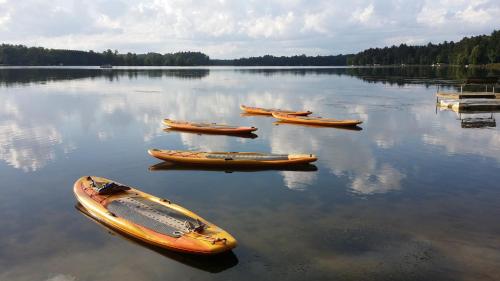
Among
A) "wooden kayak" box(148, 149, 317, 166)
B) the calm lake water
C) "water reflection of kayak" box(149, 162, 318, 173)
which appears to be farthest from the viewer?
"wooden kayak" box(148, 149, 317, 166)

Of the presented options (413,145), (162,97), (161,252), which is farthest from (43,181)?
(162,97)

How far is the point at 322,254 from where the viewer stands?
57.9 ft

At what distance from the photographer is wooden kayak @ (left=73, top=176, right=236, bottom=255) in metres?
17.2

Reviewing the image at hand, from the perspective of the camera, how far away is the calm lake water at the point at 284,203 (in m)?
17.0

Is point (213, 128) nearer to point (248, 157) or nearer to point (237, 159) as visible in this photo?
point (248, 157)

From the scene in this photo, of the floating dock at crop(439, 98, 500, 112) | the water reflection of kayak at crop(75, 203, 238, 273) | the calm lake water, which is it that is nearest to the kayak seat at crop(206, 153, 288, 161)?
the calm lake water

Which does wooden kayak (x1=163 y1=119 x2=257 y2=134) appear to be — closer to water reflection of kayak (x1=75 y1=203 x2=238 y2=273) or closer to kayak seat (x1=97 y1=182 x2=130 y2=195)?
kayak seat (x1=97 y1=182 x2=130 y2=195)

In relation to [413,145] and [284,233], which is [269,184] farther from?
[413,145]

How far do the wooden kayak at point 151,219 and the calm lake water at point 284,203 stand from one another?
639 mm

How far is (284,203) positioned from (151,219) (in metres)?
7.34

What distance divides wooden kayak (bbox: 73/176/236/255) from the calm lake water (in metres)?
0.64

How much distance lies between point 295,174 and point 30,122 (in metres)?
35.4

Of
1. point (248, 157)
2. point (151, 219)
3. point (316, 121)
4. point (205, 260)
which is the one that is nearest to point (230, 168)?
point (248, 157)

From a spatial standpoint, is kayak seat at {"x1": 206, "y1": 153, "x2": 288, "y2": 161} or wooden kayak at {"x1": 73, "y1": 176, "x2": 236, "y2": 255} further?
kayak seat at {"x1": 206, "y1": 153, "x2": 288, "y2": 161}
